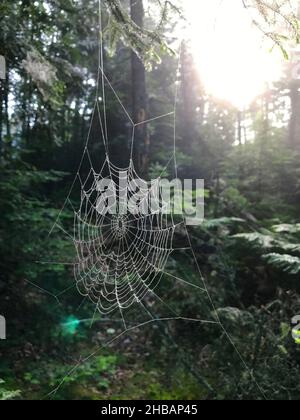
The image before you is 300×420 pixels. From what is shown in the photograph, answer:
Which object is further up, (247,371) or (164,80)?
(164,80)

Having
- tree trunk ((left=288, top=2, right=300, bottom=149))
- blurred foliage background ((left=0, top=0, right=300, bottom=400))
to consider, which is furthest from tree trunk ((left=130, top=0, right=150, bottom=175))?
tree trunk ((left=288, top=2, right=300, bottom=149))

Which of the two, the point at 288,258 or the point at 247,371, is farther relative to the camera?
the point at 288,258

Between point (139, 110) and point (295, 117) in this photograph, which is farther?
point (295, 117)

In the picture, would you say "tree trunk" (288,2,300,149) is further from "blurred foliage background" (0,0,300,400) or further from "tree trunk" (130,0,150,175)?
"tree trunk" (130,0,150,175)

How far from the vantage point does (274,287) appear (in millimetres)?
6703

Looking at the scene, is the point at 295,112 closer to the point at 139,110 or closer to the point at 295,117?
the point at 295,117

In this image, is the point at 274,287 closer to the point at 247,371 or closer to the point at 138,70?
the point at 247,371

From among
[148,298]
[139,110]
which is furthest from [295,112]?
[148,298]

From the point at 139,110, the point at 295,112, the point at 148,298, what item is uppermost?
the point at 295,112

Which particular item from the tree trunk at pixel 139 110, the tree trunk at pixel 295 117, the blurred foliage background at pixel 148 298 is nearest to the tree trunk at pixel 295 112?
the tree trunk at pixel 295 117

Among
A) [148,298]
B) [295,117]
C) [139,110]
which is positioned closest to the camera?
[148,298]

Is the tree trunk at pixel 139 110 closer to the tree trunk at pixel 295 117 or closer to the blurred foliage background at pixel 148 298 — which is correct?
the blurred foliage background at pixel 148 298
